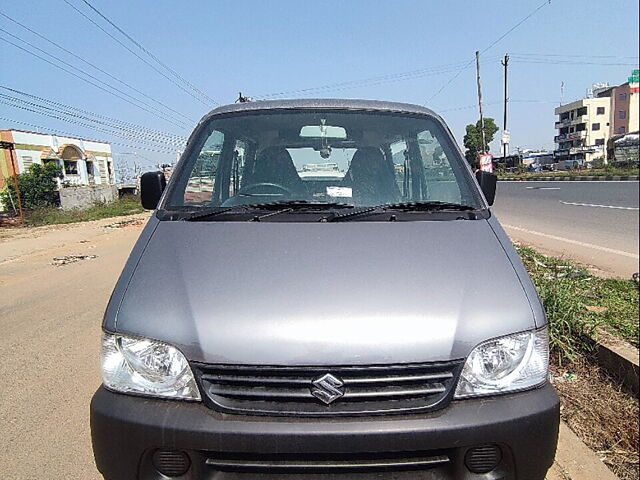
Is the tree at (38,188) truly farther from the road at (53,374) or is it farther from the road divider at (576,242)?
the road divider at (576,242)

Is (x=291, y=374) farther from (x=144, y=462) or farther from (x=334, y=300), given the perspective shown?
(x=144, y=462)

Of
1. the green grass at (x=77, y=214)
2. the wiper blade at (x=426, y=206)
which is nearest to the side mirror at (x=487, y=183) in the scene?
the wiper blade at (x=426, y=206)

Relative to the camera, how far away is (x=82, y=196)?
22.6 meters

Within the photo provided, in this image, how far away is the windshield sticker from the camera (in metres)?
2.44

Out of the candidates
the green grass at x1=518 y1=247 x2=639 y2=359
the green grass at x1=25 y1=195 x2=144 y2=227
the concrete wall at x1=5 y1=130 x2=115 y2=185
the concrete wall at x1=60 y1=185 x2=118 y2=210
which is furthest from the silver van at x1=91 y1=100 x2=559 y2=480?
the concrete wall at x1=5 y1=130 x2=115 y2=185

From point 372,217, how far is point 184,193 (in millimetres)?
1035

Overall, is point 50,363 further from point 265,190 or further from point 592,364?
point 592,364

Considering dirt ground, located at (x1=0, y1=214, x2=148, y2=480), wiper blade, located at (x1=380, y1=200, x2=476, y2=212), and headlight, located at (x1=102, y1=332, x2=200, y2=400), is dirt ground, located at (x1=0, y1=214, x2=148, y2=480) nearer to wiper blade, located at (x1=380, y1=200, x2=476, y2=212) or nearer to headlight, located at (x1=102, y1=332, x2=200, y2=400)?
headlight, located at (x1=102, y1=332, x2=200, y2=400)

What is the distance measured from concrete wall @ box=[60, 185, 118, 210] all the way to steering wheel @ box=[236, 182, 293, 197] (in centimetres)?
2210

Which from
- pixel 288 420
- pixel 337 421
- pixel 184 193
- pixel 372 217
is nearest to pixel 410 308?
pixel 337 421

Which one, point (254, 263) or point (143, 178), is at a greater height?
point (143, 178)

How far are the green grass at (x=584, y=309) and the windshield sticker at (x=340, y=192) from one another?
1.92 metres

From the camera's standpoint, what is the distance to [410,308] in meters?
1.59

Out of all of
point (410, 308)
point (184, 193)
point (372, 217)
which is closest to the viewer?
point (410, 308)
